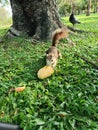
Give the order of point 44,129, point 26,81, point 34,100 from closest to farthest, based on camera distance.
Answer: point 44,129 → point 34,100 → point 26,81

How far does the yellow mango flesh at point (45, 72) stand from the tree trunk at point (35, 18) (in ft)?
7.09

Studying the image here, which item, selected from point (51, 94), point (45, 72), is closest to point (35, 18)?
point (45, 72)

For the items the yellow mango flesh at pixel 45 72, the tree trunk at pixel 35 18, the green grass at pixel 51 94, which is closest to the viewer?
the green grass at pixel 51 94

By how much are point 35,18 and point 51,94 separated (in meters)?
3.15

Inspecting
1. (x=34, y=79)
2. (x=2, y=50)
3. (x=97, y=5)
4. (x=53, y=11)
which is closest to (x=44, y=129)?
(x=34, y=79)

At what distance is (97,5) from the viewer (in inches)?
1551

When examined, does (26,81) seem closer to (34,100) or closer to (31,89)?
(31,89)

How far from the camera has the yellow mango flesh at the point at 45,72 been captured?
377 cm

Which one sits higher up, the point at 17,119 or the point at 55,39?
the point at 55,39

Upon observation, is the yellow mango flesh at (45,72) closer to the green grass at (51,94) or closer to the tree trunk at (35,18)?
the green grass at (51,94)

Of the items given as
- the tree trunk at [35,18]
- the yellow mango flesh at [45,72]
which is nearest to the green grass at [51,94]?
Answer: the yellow mango flesh at [45,72]

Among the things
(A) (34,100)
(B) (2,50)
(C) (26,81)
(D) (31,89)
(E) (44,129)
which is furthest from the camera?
(B) (2,50)

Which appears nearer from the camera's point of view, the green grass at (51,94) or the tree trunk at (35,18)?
the green grass at (51,94)

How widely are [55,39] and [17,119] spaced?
211cm
